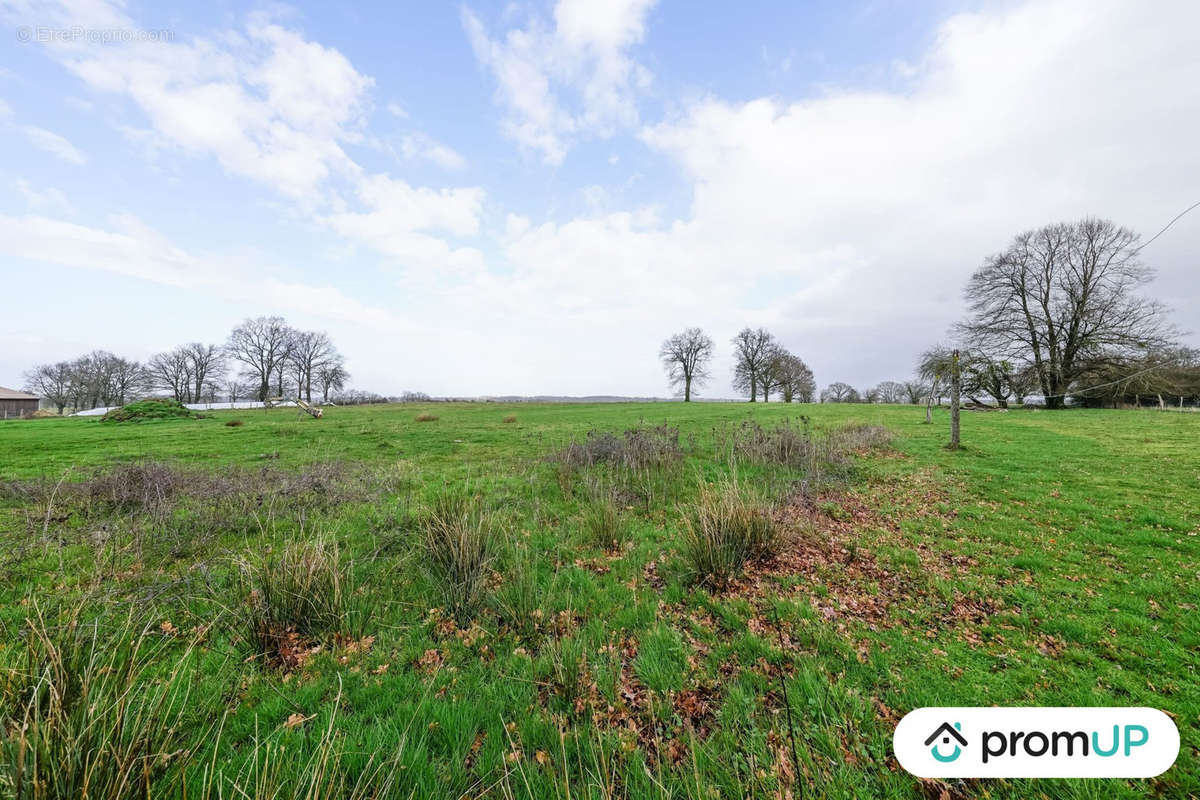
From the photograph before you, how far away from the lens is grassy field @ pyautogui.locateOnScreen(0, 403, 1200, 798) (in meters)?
2.30

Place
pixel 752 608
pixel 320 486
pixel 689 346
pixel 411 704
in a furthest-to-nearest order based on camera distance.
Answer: pixel 689 346, pixel 320 486, pixel 752 608, pixel 411 704

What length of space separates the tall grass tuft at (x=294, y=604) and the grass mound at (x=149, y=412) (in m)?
35.4

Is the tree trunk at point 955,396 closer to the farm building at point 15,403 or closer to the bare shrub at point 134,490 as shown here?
the bare shrub at point 134,490

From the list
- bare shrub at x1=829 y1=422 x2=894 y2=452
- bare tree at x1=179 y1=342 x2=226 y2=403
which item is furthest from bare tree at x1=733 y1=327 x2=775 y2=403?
bare tree at x1=179 y1=342 x2=226 y2=403

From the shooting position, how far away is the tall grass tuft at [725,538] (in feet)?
16.2

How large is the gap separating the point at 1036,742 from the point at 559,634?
3562 mm

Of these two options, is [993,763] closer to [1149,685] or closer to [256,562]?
[1149,685]

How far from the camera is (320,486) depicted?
25.8ft

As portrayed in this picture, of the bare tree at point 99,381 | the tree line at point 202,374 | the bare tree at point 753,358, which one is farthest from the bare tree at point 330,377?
the bare tree at point 753,358

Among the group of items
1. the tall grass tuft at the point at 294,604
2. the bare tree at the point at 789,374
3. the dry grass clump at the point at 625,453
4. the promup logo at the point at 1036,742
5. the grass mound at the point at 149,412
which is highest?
the bare tree at the point at 789,374

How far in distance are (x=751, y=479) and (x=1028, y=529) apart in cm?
451

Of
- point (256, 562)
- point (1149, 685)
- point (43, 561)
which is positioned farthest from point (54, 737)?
point (1149, 685)

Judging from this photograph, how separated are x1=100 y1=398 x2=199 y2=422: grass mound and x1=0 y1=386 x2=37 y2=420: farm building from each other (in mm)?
44293

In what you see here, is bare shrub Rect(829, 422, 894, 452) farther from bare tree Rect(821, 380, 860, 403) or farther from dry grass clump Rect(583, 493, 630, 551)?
bare tree Rect(821, 380, 860, 403)
